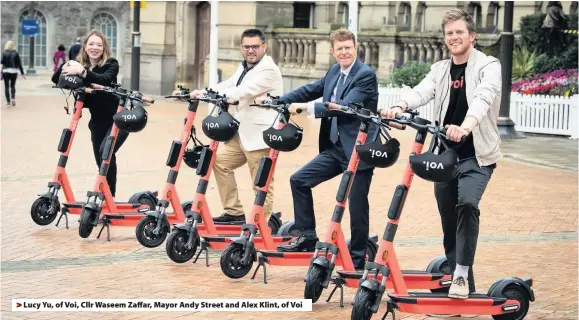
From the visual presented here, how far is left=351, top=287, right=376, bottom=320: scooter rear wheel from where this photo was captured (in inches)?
275

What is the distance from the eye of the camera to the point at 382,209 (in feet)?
41.2

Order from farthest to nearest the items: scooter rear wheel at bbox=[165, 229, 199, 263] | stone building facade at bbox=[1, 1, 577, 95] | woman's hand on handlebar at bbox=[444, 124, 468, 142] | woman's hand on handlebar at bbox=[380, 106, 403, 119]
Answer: stone building facade at bbox=[1, 1, 577, 95] → scooter rear wheel at bbox=[165, 229, 199, 263] → woman's hand on handlebar at bbox=[380, 106, 403, 119] → woman's hand on handlebar at bbox=[444, 124, 468, 142]

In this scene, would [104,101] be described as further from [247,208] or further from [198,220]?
[198,220]

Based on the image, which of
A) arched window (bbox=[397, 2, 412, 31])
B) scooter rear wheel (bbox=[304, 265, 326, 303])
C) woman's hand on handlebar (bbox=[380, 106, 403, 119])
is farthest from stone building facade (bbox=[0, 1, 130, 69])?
woman's hand on handlebar (bbox=[380, 106, 403, 119])

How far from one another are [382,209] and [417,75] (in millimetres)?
11709

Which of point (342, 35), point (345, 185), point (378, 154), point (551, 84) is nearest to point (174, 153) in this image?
point (342, 35)

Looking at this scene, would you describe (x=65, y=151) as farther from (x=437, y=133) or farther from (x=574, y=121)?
(x=574, y=121)

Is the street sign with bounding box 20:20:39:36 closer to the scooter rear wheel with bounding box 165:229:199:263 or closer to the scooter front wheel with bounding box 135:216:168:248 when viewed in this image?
the scooter front wheel with bounding box 135:216:168:248

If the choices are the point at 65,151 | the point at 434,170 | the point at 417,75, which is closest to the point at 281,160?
the point at 65,151

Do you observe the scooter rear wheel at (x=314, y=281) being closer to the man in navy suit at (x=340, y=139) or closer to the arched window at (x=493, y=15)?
the man in navy suit at (x=340, y=139)

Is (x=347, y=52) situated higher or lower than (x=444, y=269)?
higher

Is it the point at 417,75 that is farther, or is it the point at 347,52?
the point at 417,75

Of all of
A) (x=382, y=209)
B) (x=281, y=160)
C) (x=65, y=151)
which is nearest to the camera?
(x=65, y=151)

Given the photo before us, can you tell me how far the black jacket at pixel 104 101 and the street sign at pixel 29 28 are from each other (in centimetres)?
3918
